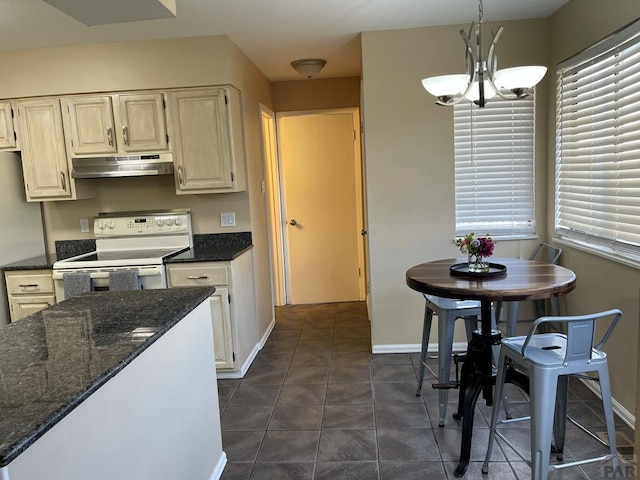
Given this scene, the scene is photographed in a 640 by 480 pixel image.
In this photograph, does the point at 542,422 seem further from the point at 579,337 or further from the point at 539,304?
the point at 539,304

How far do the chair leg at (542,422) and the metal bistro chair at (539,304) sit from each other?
1300 mm

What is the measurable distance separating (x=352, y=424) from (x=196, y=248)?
1.87 m

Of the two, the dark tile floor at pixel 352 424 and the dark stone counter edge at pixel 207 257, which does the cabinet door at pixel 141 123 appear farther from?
the dark tile floor at pixel 352 424

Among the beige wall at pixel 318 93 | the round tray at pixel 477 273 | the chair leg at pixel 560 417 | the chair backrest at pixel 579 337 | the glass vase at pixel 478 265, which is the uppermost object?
the beige wall at pixel 318 93

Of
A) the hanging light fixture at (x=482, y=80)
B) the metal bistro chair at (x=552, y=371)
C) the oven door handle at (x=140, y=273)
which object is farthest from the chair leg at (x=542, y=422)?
the oven door handle at (x=140, y=273)

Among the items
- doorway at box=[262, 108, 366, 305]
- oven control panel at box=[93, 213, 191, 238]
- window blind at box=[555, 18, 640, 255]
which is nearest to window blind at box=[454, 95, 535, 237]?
window blind at box=[555, 18, 640, 255]

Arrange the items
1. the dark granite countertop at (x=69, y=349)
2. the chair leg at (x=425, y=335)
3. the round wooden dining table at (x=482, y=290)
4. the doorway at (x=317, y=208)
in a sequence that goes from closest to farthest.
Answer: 1. the dark granite countertop at (x=69, y=349)
2. the round wooden dining table at (x=482, y=290)
3. the chair leg at (x=425, y=335)
4. the doorway at (x=317, y=208)

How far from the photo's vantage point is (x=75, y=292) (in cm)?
323

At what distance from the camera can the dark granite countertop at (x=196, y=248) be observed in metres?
3.38

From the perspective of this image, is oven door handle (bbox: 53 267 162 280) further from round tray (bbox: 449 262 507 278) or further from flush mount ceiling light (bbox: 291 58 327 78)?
flush mount ceiling light (bbox: 291 58 327 78)

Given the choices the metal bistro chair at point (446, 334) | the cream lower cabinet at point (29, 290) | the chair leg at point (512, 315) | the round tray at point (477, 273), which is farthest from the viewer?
the cream lower cabinet at point (29, 290)

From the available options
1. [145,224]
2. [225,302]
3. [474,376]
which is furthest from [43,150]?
[474,376]

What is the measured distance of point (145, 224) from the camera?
3.75 meters

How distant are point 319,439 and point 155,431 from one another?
47.0 inches
